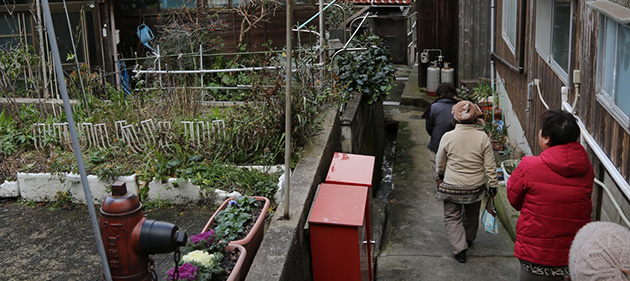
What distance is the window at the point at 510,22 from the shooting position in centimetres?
927

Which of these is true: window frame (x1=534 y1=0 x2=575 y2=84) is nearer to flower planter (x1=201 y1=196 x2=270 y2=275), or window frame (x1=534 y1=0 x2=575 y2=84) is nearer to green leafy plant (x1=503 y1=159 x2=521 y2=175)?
green leafy plant (x1=503 y1=159 x2=521 y2=175)

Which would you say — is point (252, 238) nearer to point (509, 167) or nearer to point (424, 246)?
point (424, 246)

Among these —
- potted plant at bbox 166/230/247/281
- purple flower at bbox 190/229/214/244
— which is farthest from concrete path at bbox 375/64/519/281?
purple flower at bbox 190/229/214/244

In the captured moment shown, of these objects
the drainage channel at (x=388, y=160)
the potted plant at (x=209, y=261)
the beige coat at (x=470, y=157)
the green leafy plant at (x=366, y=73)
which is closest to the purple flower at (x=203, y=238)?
the potted plant at (x=209, y=261)

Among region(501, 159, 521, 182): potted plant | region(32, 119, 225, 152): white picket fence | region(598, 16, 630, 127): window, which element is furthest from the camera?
region(501, 159, 521, 182): potted plant

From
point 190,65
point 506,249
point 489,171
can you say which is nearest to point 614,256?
point 489,171

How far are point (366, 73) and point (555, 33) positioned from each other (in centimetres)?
269

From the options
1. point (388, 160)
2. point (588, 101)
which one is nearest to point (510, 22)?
point (388, 160)

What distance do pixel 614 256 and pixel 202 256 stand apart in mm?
2319

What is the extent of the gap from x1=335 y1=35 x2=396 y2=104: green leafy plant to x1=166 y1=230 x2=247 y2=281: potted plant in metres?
4.48

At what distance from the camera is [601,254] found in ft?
8.73

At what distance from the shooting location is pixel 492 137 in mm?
8773

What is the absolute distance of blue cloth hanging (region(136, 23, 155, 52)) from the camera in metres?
11.4

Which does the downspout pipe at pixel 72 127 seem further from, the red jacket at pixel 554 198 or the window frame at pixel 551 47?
the window frame at pixel 551 47
